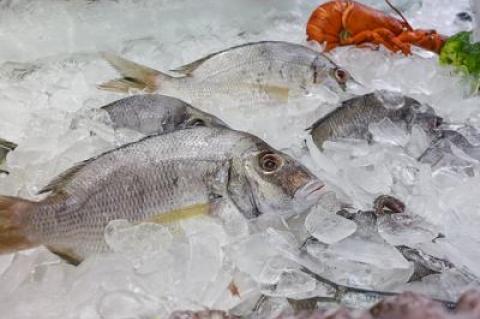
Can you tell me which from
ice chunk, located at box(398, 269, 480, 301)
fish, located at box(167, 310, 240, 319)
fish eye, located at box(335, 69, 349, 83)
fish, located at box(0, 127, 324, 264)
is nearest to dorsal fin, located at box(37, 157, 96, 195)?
fish, located at box(0, 127, 324, 264)

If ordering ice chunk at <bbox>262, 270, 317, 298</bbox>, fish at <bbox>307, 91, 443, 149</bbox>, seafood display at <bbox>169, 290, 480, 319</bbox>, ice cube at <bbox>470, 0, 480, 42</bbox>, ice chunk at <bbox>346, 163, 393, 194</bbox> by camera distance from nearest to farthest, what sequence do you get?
seafood display at <bbox>169, 290, 480, 319</bbox>
ice chunk at <bbox>262, 270, 317, 298</bbox>
ice chunk at <bbox>346, 163, 393, 194</bbox>
fish at <bbox>307, 91, 443, 149</bbox>
ice cube at <bbox>470, 0, 480, 42</bbox>

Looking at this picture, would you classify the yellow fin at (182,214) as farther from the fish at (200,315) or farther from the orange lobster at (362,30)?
the orange lobster at (362,30)

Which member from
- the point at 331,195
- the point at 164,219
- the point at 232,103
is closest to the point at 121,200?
the point at 164,219

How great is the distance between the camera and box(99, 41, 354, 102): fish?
2.30 meters

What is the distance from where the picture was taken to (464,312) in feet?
2.72

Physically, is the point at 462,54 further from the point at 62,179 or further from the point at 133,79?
the point at 62,179

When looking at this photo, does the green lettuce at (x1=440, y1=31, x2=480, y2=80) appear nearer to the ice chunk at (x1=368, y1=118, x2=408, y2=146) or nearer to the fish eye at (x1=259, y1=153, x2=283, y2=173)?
the ice chunk at (x1=368, y1=118, x2=408, y2=146)

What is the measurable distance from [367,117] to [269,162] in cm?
62

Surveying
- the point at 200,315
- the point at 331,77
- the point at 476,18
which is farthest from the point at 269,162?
the point at 476,18

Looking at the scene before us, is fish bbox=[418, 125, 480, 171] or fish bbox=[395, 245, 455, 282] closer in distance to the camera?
fish bbox=[395, 245, 455, 282]

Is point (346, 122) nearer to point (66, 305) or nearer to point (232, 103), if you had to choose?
point (232, 103)

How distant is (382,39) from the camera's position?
2910mm

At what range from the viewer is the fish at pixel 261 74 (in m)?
2.30

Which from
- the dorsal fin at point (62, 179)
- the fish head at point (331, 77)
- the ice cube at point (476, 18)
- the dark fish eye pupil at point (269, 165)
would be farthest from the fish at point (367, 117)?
the ice cube at point (476, 18)
